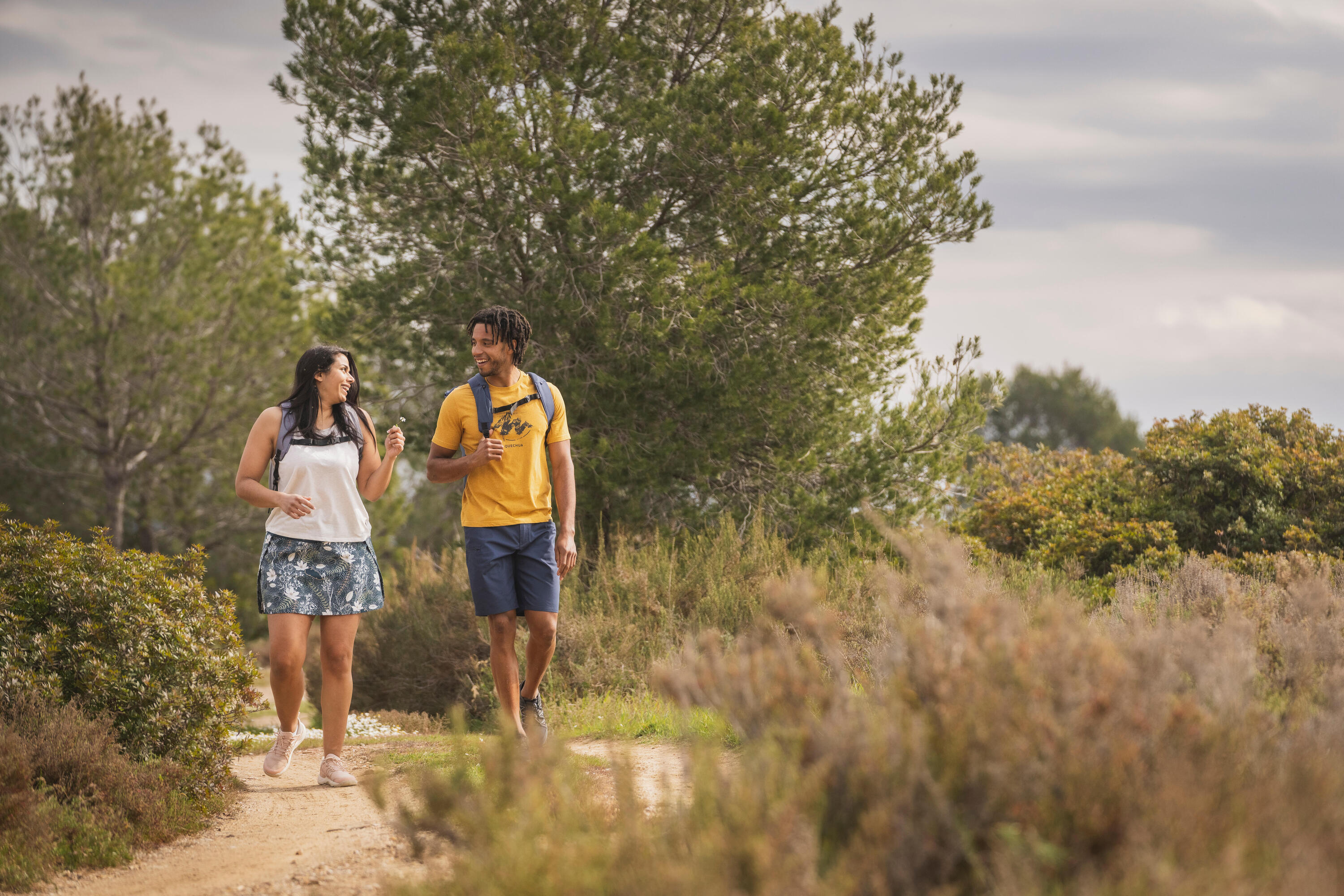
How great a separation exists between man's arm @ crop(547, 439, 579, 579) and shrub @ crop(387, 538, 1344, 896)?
235 centimetres

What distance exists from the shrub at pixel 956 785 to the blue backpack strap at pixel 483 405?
251 centimetres

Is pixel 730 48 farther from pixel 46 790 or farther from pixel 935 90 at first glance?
pixel 46 790

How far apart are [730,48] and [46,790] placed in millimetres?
9286

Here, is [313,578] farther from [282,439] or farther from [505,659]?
[505,659]

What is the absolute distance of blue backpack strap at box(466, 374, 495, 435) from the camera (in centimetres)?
510

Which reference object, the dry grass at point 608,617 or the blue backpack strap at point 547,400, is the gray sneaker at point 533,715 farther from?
the blue backpack strap at point 547,400

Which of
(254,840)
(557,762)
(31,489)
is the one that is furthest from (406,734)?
(31,489)

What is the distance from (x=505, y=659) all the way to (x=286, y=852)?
146 centimetres

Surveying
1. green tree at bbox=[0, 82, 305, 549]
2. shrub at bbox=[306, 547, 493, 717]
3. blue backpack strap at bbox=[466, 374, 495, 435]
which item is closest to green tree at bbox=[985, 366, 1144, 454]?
green tree at bbox=[0, 82, 305, 549]

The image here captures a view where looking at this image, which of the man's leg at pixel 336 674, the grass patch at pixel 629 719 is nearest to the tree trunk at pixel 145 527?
the grass patch at pixel 629 719

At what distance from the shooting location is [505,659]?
16.5 ft

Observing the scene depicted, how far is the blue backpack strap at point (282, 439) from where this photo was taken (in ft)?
16.1

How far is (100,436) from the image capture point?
18.6 metres

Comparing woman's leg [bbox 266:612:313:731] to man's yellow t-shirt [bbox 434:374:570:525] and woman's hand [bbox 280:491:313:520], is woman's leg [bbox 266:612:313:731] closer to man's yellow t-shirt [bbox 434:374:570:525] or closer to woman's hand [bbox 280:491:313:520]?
woman's hand [bbox 280:491:313:520]
